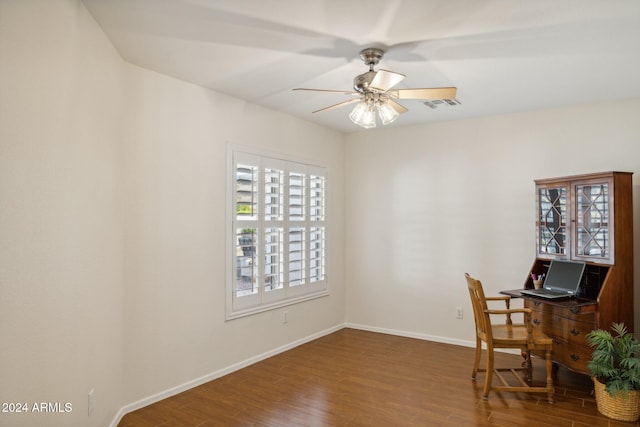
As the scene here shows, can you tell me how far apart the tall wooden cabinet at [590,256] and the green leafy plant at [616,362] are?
196 mm

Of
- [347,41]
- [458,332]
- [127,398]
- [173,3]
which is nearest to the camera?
[173,3]

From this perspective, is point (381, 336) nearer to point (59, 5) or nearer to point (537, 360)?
point (537, 360)

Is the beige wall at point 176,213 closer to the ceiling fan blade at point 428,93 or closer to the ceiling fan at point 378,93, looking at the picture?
the ceiling fan at point 378,93

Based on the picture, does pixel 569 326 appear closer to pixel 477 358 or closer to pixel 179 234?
A: pixel 477 358

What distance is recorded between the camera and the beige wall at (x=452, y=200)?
432 centimetres

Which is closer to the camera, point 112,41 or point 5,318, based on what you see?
point 5,318

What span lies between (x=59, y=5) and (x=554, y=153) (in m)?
4.60

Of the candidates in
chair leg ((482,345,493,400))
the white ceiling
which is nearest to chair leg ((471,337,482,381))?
chair leg ((482,345,493,400))

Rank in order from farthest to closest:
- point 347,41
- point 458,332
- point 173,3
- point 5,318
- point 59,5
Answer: point 458,332 < point 347,41 < point 173,3 < point 59,5 < point 5,318

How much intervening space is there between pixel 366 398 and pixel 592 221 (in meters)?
2.57

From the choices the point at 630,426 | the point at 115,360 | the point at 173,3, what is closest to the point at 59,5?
the point at 173,3

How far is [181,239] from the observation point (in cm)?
359

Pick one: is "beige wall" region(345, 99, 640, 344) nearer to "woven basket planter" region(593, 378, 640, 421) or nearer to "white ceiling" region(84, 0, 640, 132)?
"white ceiling" region(84, 0, 640, 132)

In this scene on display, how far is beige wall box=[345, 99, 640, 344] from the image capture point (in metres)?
4.32
